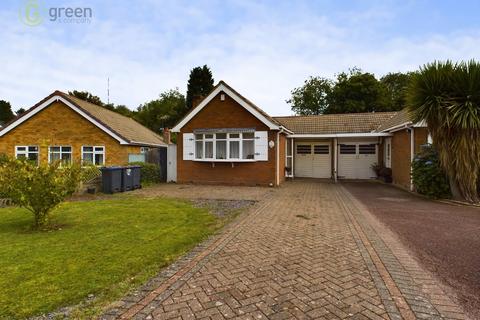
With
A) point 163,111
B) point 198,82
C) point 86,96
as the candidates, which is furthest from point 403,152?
point 163,111

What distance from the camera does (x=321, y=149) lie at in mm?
19516

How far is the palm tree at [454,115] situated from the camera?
30.9 feet

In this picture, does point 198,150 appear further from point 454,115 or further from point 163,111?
point 163,111

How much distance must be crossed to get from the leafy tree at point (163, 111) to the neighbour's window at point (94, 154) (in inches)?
961

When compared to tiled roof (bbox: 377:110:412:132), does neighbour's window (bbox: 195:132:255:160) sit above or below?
below

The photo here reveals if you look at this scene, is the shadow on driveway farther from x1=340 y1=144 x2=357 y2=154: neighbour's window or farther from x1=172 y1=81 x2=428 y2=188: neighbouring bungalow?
x1=340 y1=144 x2=357 y2=154: neighbour's window

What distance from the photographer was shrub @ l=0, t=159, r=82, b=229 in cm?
595

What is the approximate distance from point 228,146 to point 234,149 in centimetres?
36

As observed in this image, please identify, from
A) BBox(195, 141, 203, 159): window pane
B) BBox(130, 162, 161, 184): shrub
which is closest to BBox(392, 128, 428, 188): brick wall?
BBox(195, 141, 203, 159): window pane

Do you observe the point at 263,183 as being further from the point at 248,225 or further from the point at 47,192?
the point at 47,192

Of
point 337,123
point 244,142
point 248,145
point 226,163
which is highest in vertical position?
→ point 337,123

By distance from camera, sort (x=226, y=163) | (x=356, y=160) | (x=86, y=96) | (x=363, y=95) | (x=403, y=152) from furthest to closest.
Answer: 1. (x=86, y=96)
2. (x=363, y=95)
3. (x=356, y=160)
4. (x=226, y=163)
5. (x=403, y=152)

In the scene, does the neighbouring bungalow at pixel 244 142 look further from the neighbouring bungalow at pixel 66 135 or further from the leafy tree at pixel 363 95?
the leafy tree at pixel 363 95

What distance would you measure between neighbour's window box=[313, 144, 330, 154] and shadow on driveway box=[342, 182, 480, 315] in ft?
28.5
